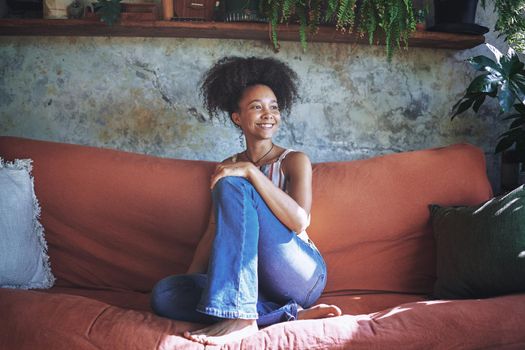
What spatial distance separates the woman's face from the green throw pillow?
76 cm

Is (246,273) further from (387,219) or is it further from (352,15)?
(352,15)

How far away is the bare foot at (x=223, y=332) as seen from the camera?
1.59 m

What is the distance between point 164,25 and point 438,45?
1.34 meters

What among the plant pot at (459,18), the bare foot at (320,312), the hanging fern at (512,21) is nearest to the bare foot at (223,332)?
the bare foot at (320,312)

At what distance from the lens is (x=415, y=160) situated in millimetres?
2314

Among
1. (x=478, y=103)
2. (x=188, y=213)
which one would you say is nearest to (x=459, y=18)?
(x=478, y=103)

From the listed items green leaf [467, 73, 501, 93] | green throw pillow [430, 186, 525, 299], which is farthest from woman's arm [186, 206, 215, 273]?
green leaf [467, 73, 501, 93]

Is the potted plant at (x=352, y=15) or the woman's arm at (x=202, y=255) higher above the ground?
the potted plant at (x=352, y=15)

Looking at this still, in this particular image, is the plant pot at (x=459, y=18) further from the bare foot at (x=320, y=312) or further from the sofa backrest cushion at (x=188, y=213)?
the bare foot at (x=320, y=312)

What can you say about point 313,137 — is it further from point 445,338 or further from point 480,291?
point 445,338

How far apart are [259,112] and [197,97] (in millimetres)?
670

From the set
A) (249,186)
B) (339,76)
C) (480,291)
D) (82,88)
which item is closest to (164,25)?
(82,88)

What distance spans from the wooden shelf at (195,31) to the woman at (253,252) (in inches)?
18.7

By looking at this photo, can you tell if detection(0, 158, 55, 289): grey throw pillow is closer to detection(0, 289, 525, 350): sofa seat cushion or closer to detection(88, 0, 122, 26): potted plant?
detection(0, 289, 525, 350): sofa seat cushion
